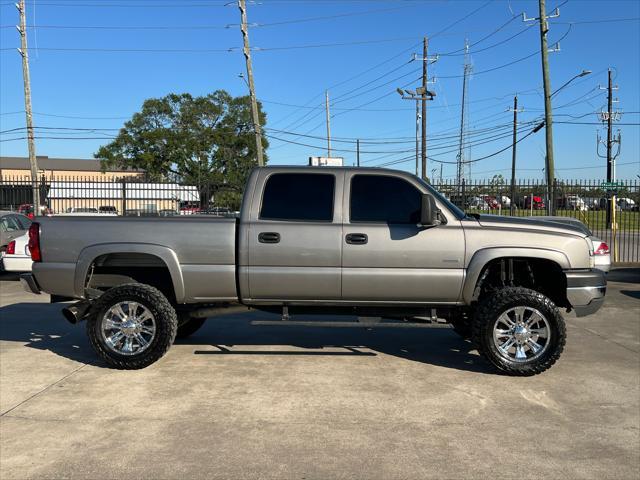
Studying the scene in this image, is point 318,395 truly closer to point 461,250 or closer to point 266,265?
point 266,265

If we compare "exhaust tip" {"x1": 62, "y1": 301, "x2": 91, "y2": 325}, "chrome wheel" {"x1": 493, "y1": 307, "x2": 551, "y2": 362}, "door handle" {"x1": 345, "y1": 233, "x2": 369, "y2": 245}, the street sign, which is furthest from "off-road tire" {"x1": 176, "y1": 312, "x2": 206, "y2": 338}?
the street sign

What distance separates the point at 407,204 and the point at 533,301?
1.57m

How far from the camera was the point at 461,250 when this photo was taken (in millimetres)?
5551

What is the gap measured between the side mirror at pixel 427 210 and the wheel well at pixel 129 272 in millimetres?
2644

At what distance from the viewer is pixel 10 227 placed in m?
13.5

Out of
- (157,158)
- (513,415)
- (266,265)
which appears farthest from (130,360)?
(157,158)

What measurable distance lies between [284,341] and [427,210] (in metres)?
2.71

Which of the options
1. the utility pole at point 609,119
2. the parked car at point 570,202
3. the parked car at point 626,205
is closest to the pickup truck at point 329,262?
the parked car at point 570,202

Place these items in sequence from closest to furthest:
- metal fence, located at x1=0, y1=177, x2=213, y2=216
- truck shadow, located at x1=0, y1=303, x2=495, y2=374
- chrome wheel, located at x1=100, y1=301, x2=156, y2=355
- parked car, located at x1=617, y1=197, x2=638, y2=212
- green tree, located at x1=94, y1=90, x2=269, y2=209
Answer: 1. chrome wheel, located at x1=100, y1=301, x2=156, y2=355
2. truck shadow, located at x1=0, y1=303, x2=495, y2=374
3. metal fence, located at x1=0, y1=177, x2=213, y2=216
4. parked car, located at x1=617, y1=197, x2=638, y2=212
5. green tree, located at x1=94, y1=90, x2=269, y2=209

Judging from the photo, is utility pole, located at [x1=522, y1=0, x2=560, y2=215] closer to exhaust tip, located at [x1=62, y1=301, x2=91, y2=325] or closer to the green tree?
exhaust tip, located at [x1=62, y1=301, x2=91, y2=325]

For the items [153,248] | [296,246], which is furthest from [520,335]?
[153,248]

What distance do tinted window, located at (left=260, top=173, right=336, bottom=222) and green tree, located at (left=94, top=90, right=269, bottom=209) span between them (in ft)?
154

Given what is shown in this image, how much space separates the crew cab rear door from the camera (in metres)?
5.58

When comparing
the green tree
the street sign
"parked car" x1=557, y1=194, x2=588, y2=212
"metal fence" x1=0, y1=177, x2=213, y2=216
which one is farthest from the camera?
the green tree
